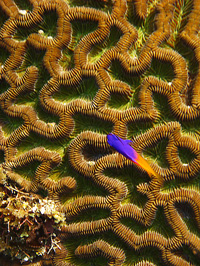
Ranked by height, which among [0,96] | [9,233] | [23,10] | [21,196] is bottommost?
[9,233]

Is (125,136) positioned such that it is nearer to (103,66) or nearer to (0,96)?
(103,66)

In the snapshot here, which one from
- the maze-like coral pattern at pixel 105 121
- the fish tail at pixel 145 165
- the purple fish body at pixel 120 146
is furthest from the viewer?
the maze-like coral pattern at pixel 105 121

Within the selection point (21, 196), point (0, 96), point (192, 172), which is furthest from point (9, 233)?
point (192, 172)

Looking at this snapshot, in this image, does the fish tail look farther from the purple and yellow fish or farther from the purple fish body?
the purple fish body

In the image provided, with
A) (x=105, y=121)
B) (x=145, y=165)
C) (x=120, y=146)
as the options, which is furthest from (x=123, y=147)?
(x=105, y=121)

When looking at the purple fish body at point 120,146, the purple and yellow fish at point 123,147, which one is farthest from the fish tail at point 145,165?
the purple fish body at point 120,146

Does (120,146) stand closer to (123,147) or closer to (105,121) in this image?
(123,147)

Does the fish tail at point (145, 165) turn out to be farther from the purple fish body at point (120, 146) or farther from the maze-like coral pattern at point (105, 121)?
the purple fish body at point (120, 146)

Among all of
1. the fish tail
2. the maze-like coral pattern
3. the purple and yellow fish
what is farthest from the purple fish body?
the maze-like coral pattern
